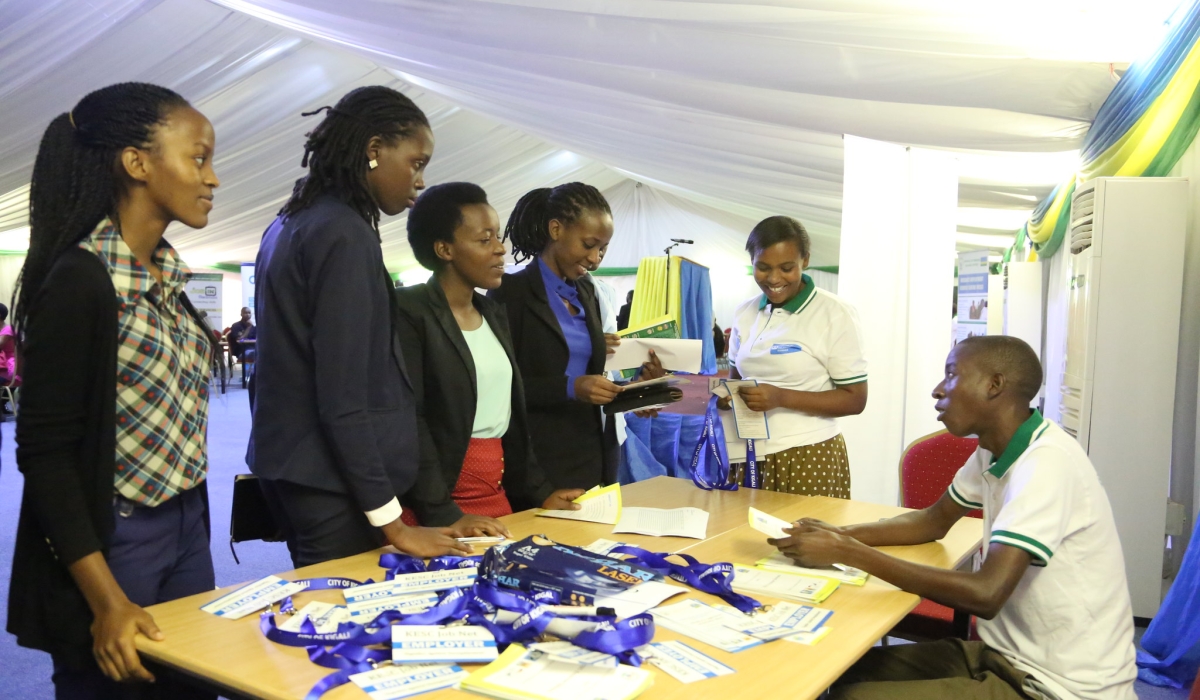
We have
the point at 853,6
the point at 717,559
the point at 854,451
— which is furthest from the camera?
the point at 854,451

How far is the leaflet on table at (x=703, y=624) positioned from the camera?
1.44 metres

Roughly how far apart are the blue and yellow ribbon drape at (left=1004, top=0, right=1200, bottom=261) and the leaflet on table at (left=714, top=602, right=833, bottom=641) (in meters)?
2.49

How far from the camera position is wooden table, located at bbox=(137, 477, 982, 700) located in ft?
4.09

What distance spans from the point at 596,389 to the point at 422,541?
0.80 meters

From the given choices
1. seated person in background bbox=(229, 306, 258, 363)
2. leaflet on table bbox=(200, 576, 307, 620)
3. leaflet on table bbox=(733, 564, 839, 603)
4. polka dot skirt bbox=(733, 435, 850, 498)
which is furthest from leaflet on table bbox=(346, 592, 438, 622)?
seated person in background bbox=(229, 306, 258, 363)

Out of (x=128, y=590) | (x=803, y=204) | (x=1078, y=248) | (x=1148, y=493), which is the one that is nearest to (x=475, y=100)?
(x=803, y=204)

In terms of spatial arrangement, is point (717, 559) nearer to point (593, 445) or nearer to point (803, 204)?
point (593, 445)

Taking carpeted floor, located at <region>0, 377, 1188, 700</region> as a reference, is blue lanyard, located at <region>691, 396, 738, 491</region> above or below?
above

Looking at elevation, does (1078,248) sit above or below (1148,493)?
above

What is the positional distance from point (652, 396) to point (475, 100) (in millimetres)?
5215

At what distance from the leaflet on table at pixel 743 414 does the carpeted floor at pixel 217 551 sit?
164cm

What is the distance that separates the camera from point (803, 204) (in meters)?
8.02

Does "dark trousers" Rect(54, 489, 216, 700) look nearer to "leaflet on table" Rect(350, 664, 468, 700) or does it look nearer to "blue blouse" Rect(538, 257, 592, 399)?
"leaflet on table" Rect(350, 664, 468, 700)

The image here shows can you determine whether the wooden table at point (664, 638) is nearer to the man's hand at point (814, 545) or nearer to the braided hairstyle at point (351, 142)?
the man's hand at point (814, 545)
